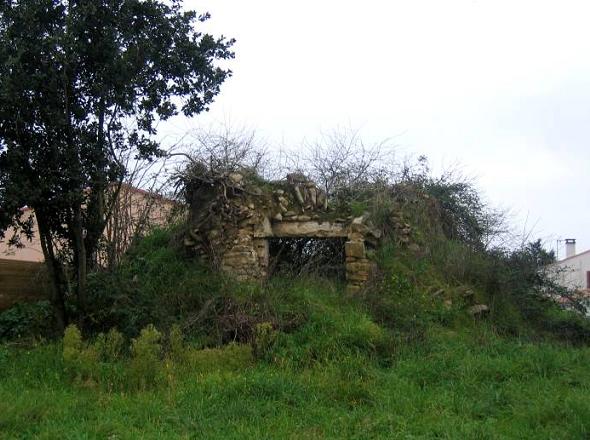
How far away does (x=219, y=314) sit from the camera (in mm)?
9227

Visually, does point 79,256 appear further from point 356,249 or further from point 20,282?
point 356,249

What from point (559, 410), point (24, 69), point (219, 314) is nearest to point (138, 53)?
point (24, 69)

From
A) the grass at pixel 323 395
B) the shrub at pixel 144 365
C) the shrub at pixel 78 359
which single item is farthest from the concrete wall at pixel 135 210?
the shrub at pixel 144 365

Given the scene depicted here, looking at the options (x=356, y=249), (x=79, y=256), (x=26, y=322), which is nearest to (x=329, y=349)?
(x=356, y=249)

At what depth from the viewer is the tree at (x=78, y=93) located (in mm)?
8164

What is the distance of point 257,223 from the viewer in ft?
35.5

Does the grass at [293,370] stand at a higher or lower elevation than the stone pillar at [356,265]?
lower

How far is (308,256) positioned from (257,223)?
1.45 metres

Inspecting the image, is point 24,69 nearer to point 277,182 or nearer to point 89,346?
point 89,346

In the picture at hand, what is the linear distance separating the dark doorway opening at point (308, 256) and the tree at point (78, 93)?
3280 millimetres

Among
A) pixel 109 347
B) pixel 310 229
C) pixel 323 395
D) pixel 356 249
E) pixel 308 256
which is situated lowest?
pixel 323 395

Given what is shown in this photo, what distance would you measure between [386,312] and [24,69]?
6378 millimetres

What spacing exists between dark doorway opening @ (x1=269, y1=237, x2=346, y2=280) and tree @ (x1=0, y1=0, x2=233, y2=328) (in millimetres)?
3280

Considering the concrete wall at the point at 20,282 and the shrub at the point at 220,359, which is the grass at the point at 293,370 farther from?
the concrete wall at the point at 20,282
